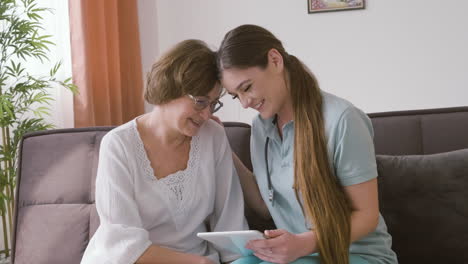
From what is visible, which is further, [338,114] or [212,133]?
[212,133]

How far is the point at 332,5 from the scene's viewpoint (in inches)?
149

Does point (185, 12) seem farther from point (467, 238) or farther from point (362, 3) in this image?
point (467, 238)

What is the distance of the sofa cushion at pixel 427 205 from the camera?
74.9 inches

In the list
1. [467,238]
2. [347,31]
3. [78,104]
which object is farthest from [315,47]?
[467,238]

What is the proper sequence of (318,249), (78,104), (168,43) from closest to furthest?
(318,249), (78,104), (168,43)

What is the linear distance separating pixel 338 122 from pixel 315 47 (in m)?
2.29

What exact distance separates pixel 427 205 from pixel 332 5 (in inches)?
83.7

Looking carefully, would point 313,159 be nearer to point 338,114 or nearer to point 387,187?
point 338,114

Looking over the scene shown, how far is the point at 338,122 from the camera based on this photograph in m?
1.61

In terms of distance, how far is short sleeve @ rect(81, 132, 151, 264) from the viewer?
1699 millimetres

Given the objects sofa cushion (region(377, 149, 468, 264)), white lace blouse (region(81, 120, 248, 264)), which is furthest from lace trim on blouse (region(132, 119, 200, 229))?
sofa cushion (region(377, 149, 468, 264))

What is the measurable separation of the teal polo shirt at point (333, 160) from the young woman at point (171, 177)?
14cm

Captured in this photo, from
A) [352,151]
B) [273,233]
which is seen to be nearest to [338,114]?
[352,151]

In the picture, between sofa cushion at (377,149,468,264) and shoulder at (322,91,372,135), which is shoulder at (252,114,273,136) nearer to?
shoulder at (322,91,372,135)
